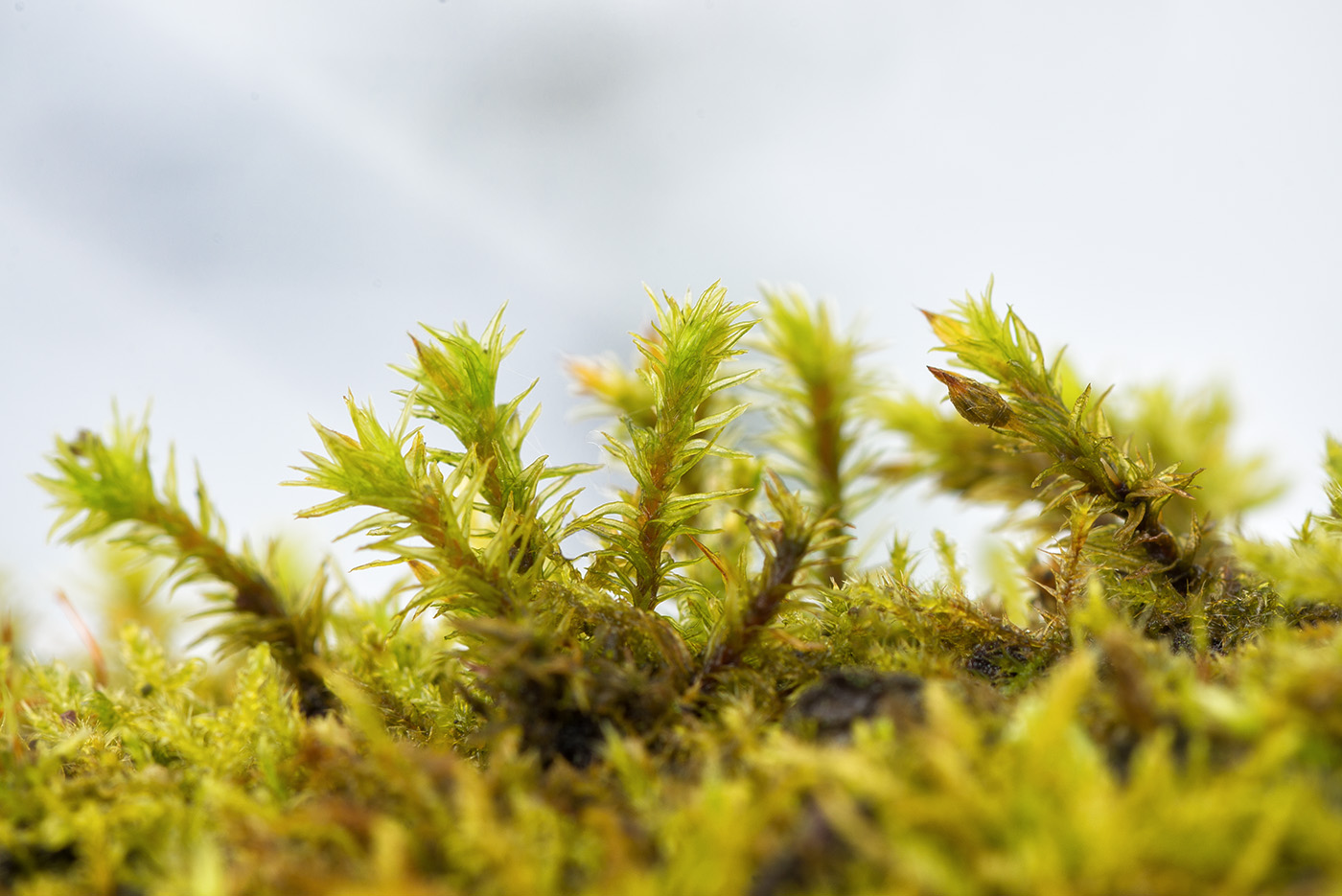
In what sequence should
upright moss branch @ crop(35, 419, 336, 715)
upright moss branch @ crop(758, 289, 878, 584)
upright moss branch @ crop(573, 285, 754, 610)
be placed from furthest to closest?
upright moss branch @ crop(758, 289, 878, 584) < upright moss branch @ crop(573, 285, 754, 610) < upright moss branch @ crop(35, 419, 336, 715)

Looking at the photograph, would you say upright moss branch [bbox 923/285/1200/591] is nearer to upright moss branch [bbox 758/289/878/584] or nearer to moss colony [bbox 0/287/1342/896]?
moss colony [bbox 0/287/1342/896]

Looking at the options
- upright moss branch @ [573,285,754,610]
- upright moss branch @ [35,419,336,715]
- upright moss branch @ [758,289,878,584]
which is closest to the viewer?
upright moss branch @ [35,419,336,715]

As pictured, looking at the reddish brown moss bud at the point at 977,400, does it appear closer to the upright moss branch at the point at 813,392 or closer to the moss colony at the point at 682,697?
the moss colony at the point at 682,697

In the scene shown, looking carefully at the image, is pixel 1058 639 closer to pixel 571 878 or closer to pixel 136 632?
pixel 571 878

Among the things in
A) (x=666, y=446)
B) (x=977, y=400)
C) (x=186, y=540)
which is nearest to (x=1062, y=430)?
(x=977, y=400)

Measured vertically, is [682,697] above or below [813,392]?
below

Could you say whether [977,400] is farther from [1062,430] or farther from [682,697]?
[682,697]

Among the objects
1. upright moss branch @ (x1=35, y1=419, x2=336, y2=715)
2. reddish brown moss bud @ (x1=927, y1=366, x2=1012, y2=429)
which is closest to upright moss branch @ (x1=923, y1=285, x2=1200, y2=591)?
reddish brown moss bud @ (x1=927, y1=366, x2=1012, y2=429)

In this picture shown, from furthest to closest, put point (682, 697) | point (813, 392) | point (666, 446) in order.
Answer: point (813, 392) → point (666, 446) → point (682, 697)

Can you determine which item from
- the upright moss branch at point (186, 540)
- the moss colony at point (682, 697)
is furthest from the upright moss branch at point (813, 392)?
the upright moss branch at point (186, 540)
